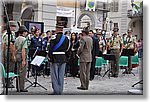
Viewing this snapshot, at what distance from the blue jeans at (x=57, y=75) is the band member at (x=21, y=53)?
0.47 metres

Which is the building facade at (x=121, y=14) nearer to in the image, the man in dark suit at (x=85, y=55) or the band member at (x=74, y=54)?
the man in dark suit at (x=85, y=55)

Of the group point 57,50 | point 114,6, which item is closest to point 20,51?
point 57,50

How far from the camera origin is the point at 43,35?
22.0 feet

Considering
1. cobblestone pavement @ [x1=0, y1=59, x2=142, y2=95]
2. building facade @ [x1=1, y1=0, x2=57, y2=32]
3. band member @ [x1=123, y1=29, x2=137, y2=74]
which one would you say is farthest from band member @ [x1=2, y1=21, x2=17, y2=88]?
band member @ [x1=123, y1=29, x2=137, y2=74]

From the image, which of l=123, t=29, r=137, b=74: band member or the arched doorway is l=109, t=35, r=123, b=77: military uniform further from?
the arched doorway

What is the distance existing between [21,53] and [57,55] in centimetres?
58

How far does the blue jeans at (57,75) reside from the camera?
6.16 m

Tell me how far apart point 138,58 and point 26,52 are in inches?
73.7

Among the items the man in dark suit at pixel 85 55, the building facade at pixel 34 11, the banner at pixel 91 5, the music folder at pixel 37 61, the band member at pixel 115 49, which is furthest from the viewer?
the band member at pixel 115 49

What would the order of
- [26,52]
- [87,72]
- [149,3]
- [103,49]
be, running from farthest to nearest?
[103,49], [87,72], [26,52], [149,3]

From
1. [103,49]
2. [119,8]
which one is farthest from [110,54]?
[119,8]

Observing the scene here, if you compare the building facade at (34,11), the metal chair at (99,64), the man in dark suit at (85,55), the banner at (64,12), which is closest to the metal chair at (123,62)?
the metal chair at (99,64)

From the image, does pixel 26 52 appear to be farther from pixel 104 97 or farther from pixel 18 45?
pixel 104 97

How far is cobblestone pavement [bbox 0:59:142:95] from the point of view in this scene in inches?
237
